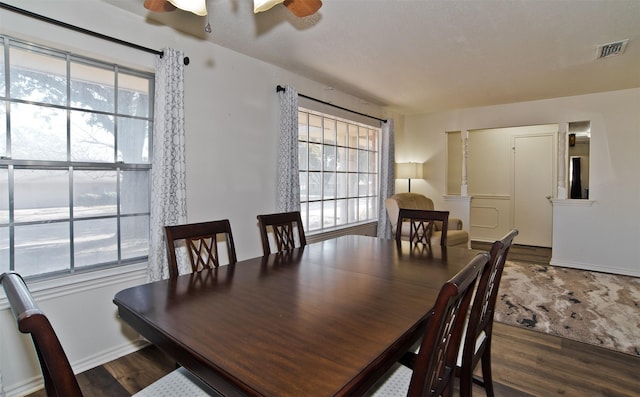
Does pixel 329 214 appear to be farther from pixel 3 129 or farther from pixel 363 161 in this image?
pixel 3 129

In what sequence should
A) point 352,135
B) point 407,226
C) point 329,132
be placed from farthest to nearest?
point 352,135, point 407,226, point 329,132

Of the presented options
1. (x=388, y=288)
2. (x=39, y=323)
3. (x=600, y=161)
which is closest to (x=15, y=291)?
(x=39, y=323)

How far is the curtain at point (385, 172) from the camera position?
5141 millimetres

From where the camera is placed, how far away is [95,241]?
7.58ft

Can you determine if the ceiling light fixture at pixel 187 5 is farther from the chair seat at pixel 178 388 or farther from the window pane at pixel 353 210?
the window pane at pixel 353 210

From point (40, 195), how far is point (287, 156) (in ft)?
6.59

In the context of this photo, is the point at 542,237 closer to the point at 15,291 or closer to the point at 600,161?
the point at 600,161

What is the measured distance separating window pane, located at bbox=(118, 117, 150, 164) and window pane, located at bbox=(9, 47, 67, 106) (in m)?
0.38

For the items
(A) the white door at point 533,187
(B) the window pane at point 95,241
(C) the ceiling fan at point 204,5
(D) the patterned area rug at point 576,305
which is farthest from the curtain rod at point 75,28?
(A) the white door at point 533,187

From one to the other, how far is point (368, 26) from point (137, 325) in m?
2.49

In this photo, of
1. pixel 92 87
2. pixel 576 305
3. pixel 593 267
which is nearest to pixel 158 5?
pixel 92 87

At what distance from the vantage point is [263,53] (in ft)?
10.2

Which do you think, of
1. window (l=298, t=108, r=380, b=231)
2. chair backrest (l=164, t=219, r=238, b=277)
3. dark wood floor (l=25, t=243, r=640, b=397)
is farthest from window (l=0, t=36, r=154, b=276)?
window (l=298, t=108, r=380, b=231)

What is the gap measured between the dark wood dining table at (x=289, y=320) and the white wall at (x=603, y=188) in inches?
155
